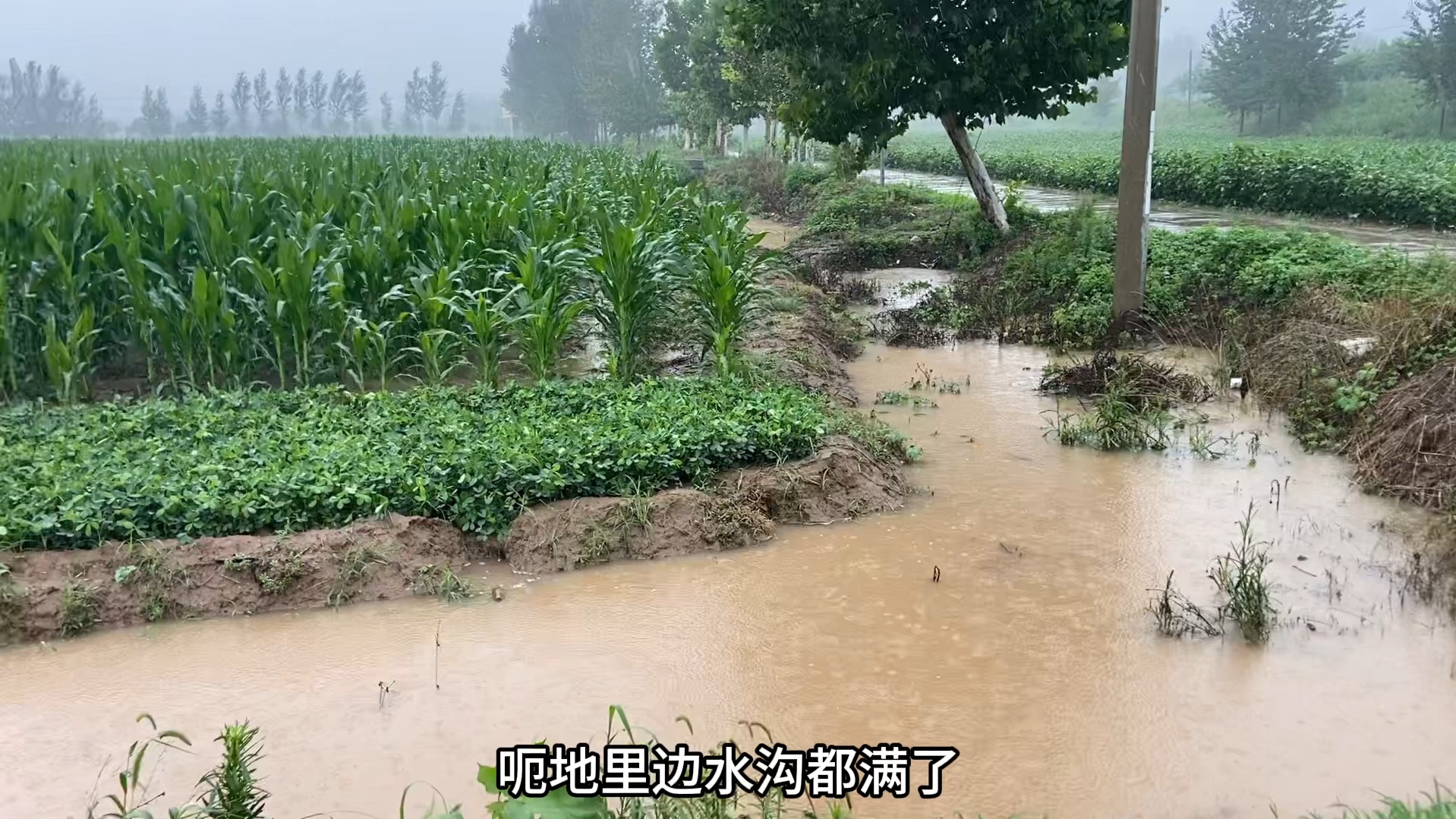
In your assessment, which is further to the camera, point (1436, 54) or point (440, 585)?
point (1436, 54)

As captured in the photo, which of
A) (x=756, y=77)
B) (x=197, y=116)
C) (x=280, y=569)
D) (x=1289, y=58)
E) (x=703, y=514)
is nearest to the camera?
(x=280, y=569)

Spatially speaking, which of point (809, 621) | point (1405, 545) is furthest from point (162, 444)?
point (1405, 545)

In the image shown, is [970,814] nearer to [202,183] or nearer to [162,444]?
[162,444]

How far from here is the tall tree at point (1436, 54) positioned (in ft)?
111

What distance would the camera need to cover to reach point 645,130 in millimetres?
79750

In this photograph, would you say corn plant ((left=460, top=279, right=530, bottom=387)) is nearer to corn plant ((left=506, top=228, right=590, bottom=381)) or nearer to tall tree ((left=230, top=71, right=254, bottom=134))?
corn plant ((left=506, top=228, right=590, bottom=381))

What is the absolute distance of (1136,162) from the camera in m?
10.9

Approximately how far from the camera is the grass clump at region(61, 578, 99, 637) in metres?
5.14

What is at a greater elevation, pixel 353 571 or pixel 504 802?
pixel 504 802

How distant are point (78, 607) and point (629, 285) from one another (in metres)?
4.59

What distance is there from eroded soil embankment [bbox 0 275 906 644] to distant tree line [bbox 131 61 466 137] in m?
107

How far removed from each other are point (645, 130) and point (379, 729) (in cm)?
7849

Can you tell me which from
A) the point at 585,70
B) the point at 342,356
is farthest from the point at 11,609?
the point at 585,70

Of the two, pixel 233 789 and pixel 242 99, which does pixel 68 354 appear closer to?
pixel 233 789
